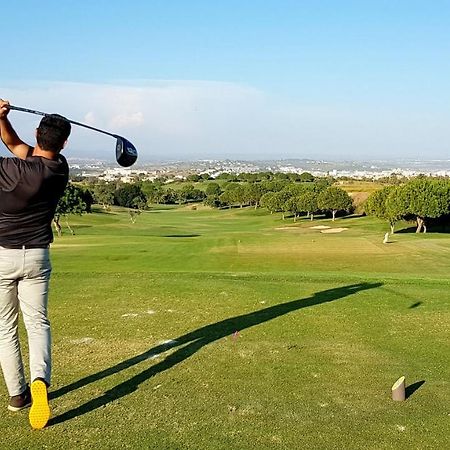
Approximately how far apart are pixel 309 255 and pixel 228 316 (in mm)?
25473

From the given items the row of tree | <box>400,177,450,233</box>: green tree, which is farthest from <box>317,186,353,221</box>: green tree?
<box>400,177,450,233</box>: green tree

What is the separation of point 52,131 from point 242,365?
358 cm

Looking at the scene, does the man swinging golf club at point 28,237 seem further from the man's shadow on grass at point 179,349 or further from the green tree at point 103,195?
the green tree at point 103,195

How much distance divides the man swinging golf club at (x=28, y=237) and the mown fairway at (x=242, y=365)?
49 centimetres

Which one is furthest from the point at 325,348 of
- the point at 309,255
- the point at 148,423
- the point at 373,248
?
the point at 373,248

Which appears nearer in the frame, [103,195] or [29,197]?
[29,197]

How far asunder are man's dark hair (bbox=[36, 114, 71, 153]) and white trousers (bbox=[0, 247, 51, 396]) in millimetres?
1061

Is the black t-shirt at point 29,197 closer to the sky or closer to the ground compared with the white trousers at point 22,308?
closer to the sky

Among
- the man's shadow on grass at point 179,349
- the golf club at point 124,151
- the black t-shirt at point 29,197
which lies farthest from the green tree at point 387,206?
the black t-shirt at point 29,197

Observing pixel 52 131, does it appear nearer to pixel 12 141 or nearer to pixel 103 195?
pixel 12 141

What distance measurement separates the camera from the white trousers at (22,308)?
17.9 feet

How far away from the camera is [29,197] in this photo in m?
5.43

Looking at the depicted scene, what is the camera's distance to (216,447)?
15.2 ft

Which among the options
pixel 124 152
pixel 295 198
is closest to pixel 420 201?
pixel 295 198
